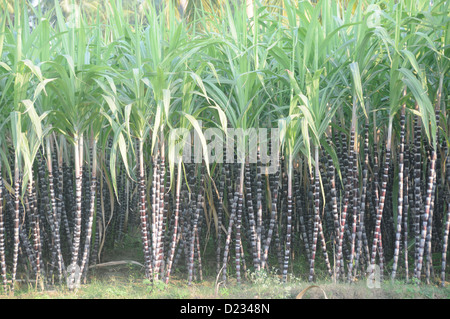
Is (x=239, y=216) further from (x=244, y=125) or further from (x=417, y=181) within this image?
(x=417, y=181)

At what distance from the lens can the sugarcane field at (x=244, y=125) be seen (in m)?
2.03

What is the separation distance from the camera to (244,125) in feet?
7.19

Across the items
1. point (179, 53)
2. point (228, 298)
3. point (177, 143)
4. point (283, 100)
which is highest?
point (179, 53)

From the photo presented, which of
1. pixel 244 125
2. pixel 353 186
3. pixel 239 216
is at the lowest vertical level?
pixel 239 216

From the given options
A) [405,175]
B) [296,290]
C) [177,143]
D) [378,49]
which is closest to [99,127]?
[177,143]

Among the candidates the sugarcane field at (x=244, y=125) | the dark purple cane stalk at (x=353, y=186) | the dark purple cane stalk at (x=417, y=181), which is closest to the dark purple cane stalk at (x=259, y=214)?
the sugarcane field at (x=244, y=125)

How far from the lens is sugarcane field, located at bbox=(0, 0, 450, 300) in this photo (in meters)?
2.03

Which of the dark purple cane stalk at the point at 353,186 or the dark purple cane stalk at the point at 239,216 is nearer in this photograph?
the dark purple cane stalk at the point at 353,186

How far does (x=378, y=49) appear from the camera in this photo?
2.15 m

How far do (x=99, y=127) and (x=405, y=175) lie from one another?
1.76 meters

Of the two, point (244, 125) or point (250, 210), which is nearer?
point (244, 125)

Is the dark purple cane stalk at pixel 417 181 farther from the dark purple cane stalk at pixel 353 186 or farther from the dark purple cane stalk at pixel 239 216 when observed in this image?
the dark purple cane stalk at pixel 239 216

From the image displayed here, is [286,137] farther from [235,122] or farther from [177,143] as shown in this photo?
[177,143]

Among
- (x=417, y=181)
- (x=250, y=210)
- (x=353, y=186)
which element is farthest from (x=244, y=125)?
(x=417, y=181)
